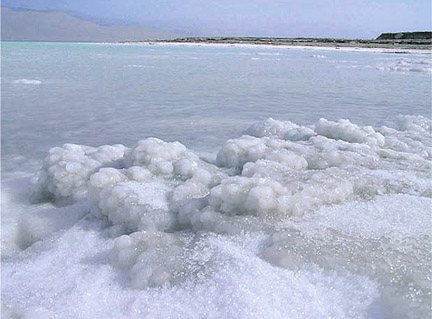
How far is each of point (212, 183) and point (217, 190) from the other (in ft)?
1.90

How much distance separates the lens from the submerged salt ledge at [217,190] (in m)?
2.48

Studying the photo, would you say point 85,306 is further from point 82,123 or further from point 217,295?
point 82,123

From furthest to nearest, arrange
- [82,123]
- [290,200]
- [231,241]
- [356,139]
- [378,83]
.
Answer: [378,83], [82,123], [356,139], [290,200], [231,241]

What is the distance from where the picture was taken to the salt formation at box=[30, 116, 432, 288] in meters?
2.65

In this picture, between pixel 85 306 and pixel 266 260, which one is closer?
pixel 85 306

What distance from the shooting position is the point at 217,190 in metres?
2.92

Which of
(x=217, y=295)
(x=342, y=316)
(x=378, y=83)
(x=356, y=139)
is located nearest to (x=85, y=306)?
(x=217, y=295)

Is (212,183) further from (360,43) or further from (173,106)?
(360,43)

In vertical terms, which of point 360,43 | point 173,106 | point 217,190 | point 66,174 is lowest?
point 173,106

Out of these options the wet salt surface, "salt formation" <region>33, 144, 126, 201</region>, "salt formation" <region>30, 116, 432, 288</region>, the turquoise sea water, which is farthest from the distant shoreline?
"salt formation" <region>33, 144, 126, 201</region>

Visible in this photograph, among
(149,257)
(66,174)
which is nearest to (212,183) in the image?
(149,257)

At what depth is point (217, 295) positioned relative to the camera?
2.16 m

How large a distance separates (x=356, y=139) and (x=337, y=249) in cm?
272

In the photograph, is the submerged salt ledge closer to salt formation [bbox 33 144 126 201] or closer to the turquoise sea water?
salt formation [bbox 33 144 126 201]
